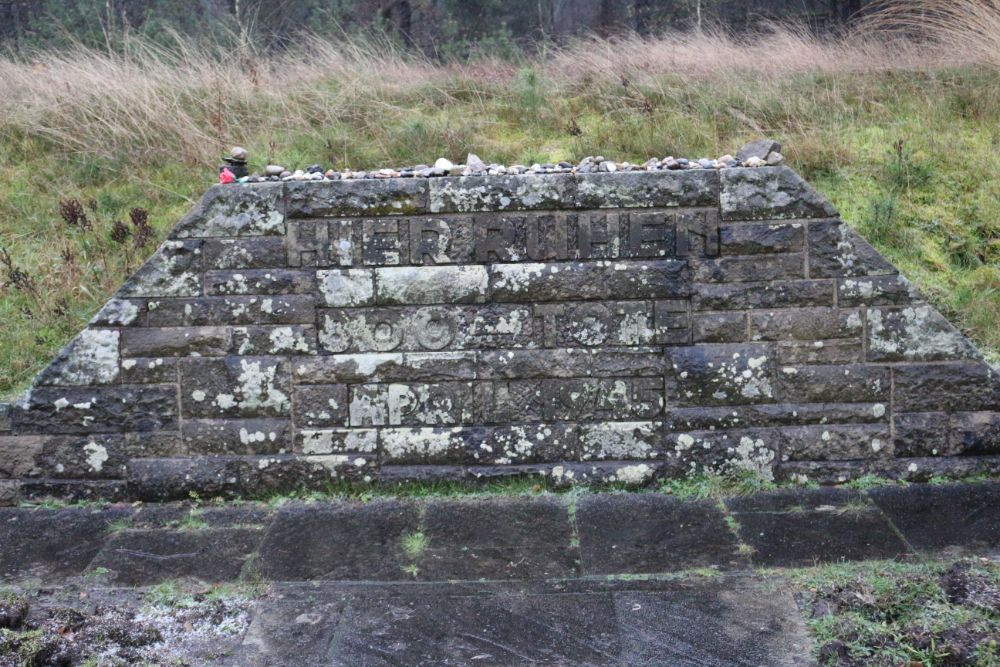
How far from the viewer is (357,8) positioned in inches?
686

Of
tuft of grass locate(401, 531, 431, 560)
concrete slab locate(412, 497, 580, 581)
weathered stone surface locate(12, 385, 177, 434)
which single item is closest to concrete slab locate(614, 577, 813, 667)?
concrete slab locate(412, 497, 580, 581)

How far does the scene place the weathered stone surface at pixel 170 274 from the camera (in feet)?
15.9

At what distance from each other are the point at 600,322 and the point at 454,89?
439 centimetres

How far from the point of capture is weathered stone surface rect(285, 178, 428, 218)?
191 inches

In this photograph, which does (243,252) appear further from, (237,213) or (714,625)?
(714,625)

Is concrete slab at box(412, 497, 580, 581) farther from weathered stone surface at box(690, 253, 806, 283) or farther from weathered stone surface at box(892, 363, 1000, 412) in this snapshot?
weathered stone surface at box(892, 363, 1000, 412)

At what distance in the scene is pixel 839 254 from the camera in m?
4.79

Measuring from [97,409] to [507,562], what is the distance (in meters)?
2.33

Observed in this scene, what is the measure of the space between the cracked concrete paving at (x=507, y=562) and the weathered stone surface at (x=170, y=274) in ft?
3.67

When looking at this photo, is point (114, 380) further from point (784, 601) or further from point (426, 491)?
point (784, 601)

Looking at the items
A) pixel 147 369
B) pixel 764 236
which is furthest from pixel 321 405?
pixel 764 236

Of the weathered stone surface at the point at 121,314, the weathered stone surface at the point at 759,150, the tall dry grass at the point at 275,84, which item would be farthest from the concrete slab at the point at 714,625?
the tall dry grass at the point at 275,84

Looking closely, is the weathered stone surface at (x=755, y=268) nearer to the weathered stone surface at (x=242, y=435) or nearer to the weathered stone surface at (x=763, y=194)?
the weathered stone surface at (x=763, y=194)

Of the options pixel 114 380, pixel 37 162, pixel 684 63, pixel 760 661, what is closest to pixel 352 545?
pixel 114 380
